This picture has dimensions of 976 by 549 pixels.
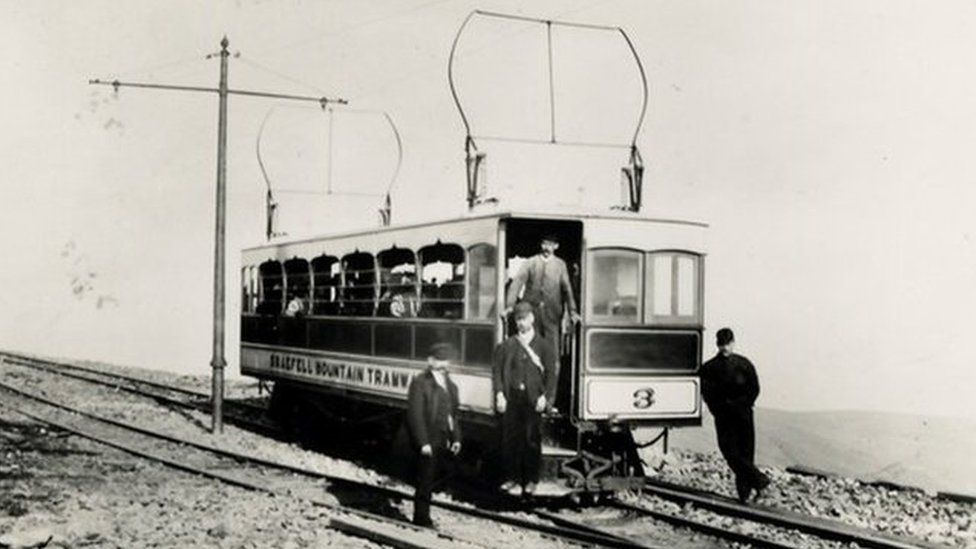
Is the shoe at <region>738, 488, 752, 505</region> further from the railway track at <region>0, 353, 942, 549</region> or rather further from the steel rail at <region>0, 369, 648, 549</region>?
the steel rail at <region>0, 369, 648, 549</region>

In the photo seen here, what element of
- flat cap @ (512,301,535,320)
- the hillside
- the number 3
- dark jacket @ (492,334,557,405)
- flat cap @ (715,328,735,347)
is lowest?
the hillside

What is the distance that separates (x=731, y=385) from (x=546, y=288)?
2.22 m

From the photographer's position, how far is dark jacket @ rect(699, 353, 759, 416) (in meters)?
12.3

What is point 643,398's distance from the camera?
12.3 metres

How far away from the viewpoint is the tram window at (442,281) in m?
12.9

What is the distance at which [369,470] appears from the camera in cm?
1489

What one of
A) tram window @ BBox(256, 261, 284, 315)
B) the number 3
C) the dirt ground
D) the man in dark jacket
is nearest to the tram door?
the number 3

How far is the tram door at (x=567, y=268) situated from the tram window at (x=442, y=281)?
567 millimetres

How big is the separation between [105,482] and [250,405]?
35.7 ft

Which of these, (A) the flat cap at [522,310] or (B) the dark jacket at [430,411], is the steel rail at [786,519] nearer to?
(A) the flat cap at [522,310]

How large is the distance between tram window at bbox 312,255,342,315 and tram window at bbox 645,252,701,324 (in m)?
5.38

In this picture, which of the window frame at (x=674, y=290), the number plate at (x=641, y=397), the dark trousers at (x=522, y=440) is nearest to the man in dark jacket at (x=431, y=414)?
the dark trousers at (x=522, y=440)

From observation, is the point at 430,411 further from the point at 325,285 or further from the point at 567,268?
the point at 325,285

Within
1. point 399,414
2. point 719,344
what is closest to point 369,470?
point 399,414
